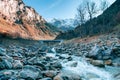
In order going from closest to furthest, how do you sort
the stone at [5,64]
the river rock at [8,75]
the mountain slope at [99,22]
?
1. the river rock at [8,75]
2. the stone at [5,64]
3. the mountain slope at [99,22]

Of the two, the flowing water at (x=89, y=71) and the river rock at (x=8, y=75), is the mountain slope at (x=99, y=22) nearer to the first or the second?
the flowing water at (x=89, y=71)

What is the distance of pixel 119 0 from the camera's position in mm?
101438

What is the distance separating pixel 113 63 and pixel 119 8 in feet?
225

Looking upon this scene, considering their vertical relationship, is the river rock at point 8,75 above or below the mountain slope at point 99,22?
below

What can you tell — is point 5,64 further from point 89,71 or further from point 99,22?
point 99,22

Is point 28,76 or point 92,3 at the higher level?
point 92,3

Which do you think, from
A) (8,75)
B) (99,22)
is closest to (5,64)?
(8,75)

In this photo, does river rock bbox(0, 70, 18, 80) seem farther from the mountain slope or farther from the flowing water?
the mountain slope

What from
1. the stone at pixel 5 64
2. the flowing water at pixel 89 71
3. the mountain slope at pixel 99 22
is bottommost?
the flowing water at pixel 89 71

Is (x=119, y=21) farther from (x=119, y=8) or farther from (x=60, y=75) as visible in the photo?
(x=60, y=75)

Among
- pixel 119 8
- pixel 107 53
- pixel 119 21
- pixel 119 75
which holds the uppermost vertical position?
pixel 119 8

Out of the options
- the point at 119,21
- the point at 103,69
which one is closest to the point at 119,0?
the point at 119,21

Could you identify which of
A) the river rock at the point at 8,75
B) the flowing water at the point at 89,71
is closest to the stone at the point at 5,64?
the river rock at the point at 8,75

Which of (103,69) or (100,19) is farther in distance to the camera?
(100,19)
